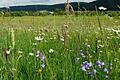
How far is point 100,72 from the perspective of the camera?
268cm

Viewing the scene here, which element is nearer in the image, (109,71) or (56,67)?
(109,71)

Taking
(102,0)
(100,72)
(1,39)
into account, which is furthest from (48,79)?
(102,0)

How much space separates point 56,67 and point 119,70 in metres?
0.56

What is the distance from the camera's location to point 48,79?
99.1 inches

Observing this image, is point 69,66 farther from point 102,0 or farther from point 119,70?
point 102,0

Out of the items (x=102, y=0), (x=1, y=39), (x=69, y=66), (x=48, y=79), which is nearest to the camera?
(x=48, y=79)

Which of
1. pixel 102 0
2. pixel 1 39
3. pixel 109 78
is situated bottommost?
pixel 102 0

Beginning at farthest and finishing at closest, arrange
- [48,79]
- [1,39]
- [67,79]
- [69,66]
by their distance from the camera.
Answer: [1,39], [69,66], [48,79], [67,79]

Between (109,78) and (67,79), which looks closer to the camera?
(67,79)

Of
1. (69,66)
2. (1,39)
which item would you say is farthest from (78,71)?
(1,39)

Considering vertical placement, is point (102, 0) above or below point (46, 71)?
below

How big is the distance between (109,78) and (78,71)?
0.31 metres

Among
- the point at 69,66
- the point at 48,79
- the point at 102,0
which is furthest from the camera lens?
the point at 102,0

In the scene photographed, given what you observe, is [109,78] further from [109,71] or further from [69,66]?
[69,66]
